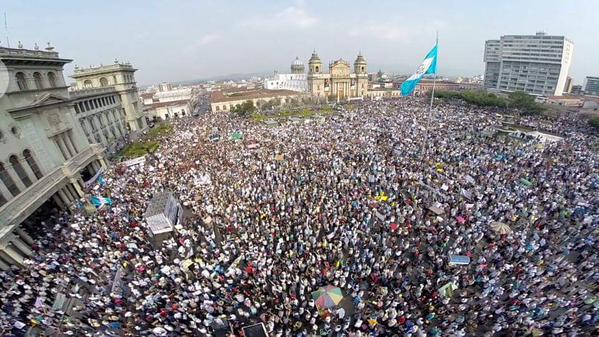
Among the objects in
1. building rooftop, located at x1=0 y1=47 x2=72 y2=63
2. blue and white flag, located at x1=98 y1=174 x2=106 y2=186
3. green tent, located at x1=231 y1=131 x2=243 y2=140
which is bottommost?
blue and white flag, located at x1=98 y1=174 x2=106 y2=186

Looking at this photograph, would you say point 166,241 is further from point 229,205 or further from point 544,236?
point 544,236

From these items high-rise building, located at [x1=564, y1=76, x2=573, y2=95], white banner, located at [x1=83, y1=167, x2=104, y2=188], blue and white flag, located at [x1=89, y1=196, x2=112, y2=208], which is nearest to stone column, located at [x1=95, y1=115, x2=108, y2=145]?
white banner, located at [x1=83, y1=167, x2=104, y2=188]

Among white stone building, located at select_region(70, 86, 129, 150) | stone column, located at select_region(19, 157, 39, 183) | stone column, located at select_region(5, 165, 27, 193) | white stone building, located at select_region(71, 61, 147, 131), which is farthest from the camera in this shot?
white stone building, located at select_region(71, 61, 147, 131)

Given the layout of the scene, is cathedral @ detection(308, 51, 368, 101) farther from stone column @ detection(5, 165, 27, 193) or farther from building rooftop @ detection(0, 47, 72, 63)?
stone column @ detection(5, 165, 27, 193)

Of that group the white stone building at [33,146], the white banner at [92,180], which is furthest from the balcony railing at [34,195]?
the white banner at [92,180]

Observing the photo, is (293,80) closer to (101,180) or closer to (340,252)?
(101,180)

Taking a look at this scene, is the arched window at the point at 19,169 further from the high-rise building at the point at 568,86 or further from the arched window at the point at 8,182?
the high-rise building at the point at 568,86

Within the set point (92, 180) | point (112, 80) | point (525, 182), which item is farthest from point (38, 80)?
point (525, 182)
